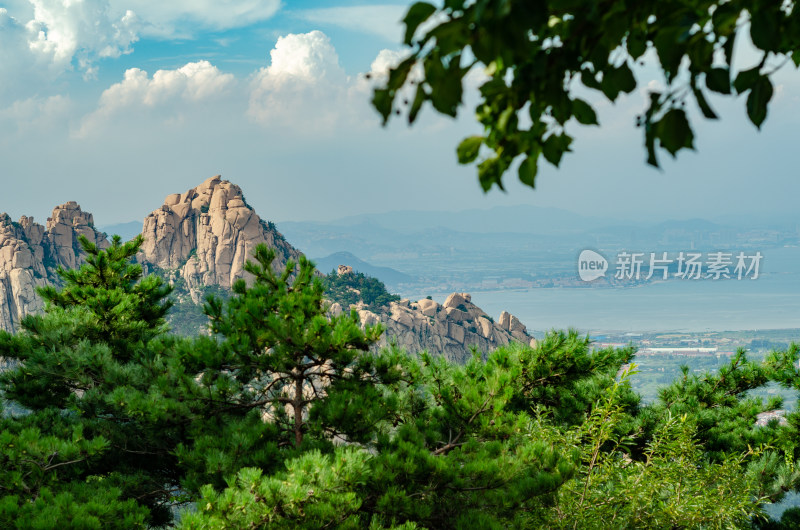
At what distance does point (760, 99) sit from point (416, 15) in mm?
641

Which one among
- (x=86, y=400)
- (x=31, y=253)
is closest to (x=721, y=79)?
(x=86, y=400)

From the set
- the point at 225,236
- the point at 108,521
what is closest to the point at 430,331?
the point at 225,236

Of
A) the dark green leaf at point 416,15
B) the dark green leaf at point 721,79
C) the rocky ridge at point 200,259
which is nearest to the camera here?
the dark green leaf at point 416,15

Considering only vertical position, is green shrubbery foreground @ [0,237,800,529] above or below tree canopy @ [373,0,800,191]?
below

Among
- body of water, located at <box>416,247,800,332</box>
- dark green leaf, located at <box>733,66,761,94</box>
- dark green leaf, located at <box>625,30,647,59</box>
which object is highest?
dark green leaf, located at <box>625,30,647,59</box>

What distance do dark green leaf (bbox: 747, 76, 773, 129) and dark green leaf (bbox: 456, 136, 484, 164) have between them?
1.62 ft

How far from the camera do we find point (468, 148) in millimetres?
1283

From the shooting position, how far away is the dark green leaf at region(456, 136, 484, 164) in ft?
4.19

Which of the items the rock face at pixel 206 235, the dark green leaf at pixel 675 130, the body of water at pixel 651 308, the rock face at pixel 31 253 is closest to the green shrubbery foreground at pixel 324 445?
the dark green leaf at pixel 675 130

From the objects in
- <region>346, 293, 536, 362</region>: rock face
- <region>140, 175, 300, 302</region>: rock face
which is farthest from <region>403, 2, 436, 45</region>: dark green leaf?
<region>140, 175, 300, 302</region>: rock face

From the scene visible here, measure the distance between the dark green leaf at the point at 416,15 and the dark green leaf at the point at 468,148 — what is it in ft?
0.93

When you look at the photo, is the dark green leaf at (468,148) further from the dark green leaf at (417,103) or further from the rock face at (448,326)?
the rock face at (448,326)

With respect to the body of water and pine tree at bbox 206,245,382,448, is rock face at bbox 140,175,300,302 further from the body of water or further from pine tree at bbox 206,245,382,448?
the body of water

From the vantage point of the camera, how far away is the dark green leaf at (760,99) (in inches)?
45.2
